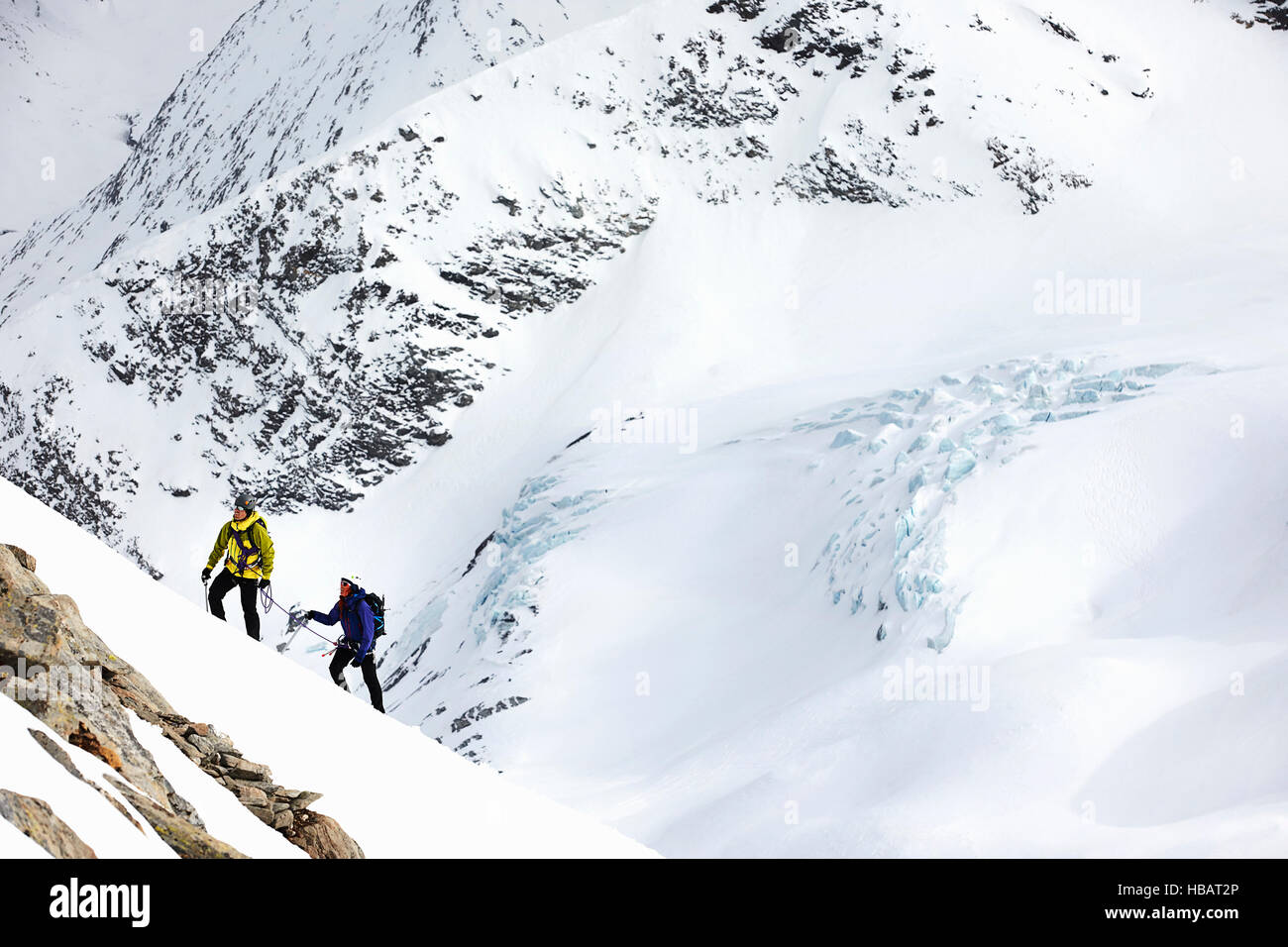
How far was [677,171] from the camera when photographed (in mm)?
64625

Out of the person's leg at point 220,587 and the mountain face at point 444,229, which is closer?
the person's leg at point 220,587

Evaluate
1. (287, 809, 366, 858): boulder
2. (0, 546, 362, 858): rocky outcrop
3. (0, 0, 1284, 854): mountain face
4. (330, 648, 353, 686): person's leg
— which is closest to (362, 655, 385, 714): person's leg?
(330, 648, 353, 686): person's leg

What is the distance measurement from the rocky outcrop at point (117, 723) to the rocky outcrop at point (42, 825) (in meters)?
0.69

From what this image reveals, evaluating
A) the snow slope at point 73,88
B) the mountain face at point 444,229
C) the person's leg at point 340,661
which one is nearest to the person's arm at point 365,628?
the person's leg at point 340,661

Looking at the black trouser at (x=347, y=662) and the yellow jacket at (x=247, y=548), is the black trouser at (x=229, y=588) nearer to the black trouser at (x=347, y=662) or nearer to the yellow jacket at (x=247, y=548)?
the yellow jacket at (x=247, y=548)

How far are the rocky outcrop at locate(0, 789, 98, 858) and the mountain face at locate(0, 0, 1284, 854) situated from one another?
15.3 meters

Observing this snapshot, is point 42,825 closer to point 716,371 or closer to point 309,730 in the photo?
point 309,730

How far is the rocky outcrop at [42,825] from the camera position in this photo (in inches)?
196

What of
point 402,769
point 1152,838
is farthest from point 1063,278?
point 402,769

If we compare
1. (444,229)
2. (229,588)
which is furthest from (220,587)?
(444,229)

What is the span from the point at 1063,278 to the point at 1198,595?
32.1 meters

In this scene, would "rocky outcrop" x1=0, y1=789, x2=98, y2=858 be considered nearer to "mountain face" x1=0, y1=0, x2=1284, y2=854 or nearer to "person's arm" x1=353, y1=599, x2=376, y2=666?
"person's arm" x1=353, y1=599, x2=376, y2=666

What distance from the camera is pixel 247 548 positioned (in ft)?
45.8

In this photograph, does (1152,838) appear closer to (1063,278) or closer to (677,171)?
(1063,278)
